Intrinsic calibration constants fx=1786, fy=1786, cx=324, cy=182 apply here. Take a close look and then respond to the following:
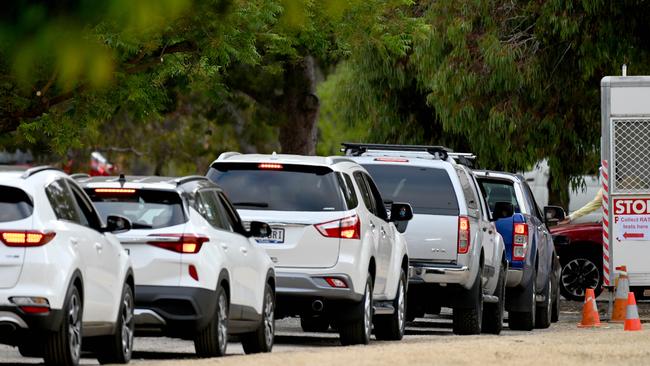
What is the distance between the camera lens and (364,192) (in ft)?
59.0

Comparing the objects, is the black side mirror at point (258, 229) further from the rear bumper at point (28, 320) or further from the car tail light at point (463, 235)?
the car tail light at point (463, 235)

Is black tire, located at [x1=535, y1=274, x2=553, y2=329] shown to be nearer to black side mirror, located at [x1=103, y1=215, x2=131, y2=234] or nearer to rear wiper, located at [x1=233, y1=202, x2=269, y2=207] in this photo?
rear wiper, located at [x1=233, y1=202, x2=269, y2=207]

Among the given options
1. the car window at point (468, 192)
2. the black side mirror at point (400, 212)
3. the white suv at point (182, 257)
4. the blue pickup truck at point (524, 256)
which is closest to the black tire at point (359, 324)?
the black side mirror at point (400, 212)

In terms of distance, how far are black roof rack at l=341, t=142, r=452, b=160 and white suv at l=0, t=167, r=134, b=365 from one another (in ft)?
23.5

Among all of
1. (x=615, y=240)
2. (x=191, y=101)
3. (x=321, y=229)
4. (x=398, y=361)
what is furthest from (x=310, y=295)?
(x=191, y=101)

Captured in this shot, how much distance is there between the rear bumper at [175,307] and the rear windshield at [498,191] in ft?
32.8

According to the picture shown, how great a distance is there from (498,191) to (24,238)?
13.5 m

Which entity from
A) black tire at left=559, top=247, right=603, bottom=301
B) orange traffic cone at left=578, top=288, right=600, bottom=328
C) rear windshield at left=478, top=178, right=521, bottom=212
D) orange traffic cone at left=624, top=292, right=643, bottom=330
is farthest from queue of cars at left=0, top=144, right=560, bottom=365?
black tire at left=559, top=247, right=603, bottom=301

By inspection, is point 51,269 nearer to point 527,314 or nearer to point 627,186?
point 527,314

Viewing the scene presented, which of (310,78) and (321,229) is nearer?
(321,229)

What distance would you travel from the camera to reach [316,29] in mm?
25703

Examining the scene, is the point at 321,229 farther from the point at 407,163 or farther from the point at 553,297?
the point at 553,297

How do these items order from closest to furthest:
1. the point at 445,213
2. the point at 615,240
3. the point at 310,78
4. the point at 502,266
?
the point at 445,213 → the point at 502,266 → the point at 615,240 → the point at 310,78

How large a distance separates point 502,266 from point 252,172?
19.4 ft
